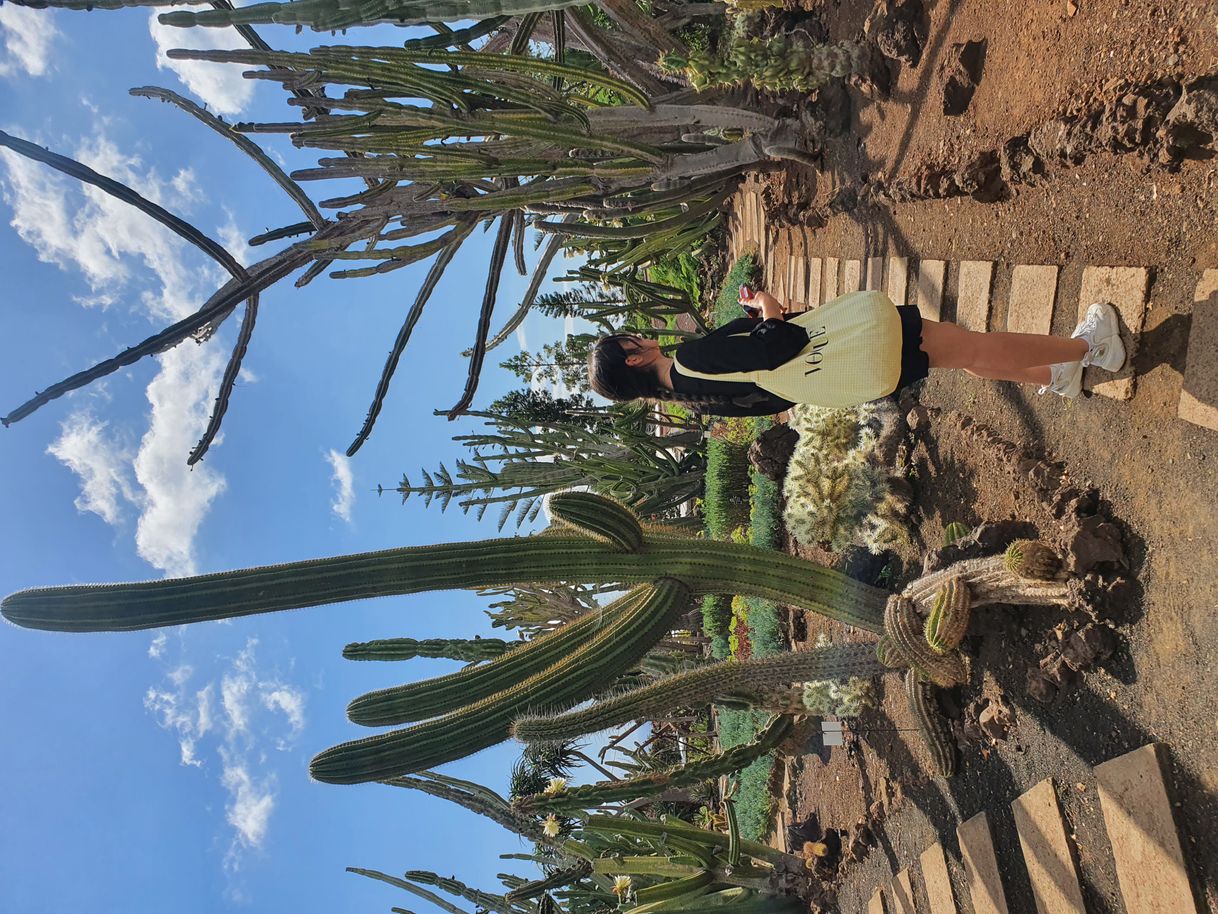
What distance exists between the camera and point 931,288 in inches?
165

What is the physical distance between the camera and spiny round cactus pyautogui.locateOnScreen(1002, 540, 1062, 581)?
3086mm

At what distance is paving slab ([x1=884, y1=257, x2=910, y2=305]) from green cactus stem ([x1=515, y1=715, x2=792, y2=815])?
9.89 feet

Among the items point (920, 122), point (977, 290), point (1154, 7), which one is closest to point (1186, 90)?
point (1154, 7)

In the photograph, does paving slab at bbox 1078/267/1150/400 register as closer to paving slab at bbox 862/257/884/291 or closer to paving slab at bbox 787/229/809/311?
paving slab at bbox 862/257/884/291

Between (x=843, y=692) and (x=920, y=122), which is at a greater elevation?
(x=920, y=122)

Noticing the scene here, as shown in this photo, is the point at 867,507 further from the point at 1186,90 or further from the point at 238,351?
the point at 238,351

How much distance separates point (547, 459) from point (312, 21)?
23.4 feet

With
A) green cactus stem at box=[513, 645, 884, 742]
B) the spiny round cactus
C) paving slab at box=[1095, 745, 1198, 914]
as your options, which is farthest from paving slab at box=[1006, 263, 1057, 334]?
green cactus stem at box=[513, 645, 884, 742]

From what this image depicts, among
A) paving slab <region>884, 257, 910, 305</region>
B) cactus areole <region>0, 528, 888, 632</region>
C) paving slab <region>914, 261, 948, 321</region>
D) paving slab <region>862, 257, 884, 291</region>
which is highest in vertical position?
paving slab <region>862, 257, 884, 291</region>

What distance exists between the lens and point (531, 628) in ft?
32.4

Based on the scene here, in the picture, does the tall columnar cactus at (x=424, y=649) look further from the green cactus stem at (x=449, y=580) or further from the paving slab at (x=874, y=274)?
the paving slab at (x=874, y=274)

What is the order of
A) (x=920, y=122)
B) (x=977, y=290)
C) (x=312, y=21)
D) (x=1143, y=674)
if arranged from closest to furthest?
(x=1143, y=674), (x=312, y=21), (x=977, y=290), (x=920, y=122)

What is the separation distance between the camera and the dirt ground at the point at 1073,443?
8.14ft

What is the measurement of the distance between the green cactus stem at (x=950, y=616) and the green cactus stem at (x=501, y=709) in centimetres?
125
